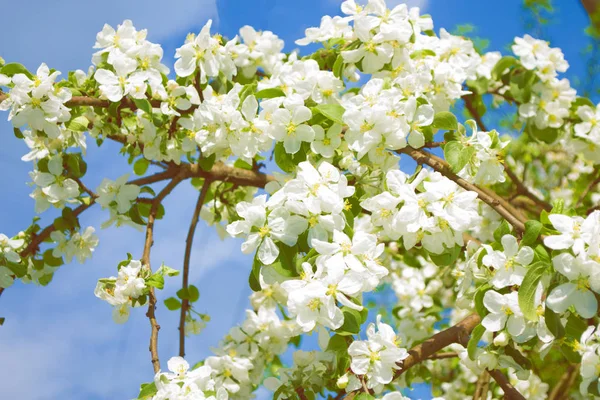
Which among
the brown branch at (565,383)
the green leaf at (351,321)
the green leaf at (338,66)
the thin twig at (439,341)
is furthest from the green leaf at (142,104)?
the brown branch at (565,383)

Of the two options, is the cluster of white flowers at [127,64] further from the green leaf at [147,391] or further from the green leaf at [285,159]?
the green leaf at [147,391]

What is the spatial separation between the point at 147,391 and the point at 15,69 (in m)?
1.04

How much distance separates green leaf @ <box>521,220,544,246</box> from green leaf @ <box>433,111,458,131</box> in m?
0.46

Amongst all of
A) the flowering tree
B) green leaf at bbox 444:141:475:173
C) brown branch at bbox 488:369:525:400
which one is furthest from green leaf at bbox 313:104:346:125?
brown branch at bbox 488:369:525:400

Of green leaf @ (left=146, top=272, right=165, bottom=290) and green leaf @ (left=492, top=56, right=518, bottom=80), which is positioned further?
green leaf @ (left=492, top=56, right=518, bottom=80)

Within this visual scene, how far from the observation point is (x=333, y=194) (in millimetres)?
1515

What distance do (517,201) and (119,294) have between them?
221 centimetres

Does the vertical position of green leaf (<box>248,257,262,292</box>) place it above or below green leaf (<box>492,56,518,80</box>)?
below

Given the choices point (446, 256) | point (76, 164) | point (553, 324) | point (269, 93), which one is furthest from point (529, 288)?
point (76, 164)

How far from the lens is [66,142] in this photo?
7.36 ft

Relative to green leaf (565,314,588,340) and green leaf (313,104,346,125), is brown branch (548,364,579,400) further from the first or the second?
green leaf (313,104,346,125)

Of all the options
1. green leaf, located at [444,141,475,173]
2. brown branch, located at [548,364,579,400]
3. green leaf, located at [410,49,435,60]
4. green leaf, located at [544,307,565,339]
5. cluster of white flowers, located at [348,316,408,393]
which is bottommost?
green leaf, located at [544,307,565,339]

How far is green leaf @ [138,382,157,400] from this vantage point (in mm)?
1661

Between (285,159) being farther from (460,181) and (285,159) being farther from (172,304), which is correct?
(172,304)
